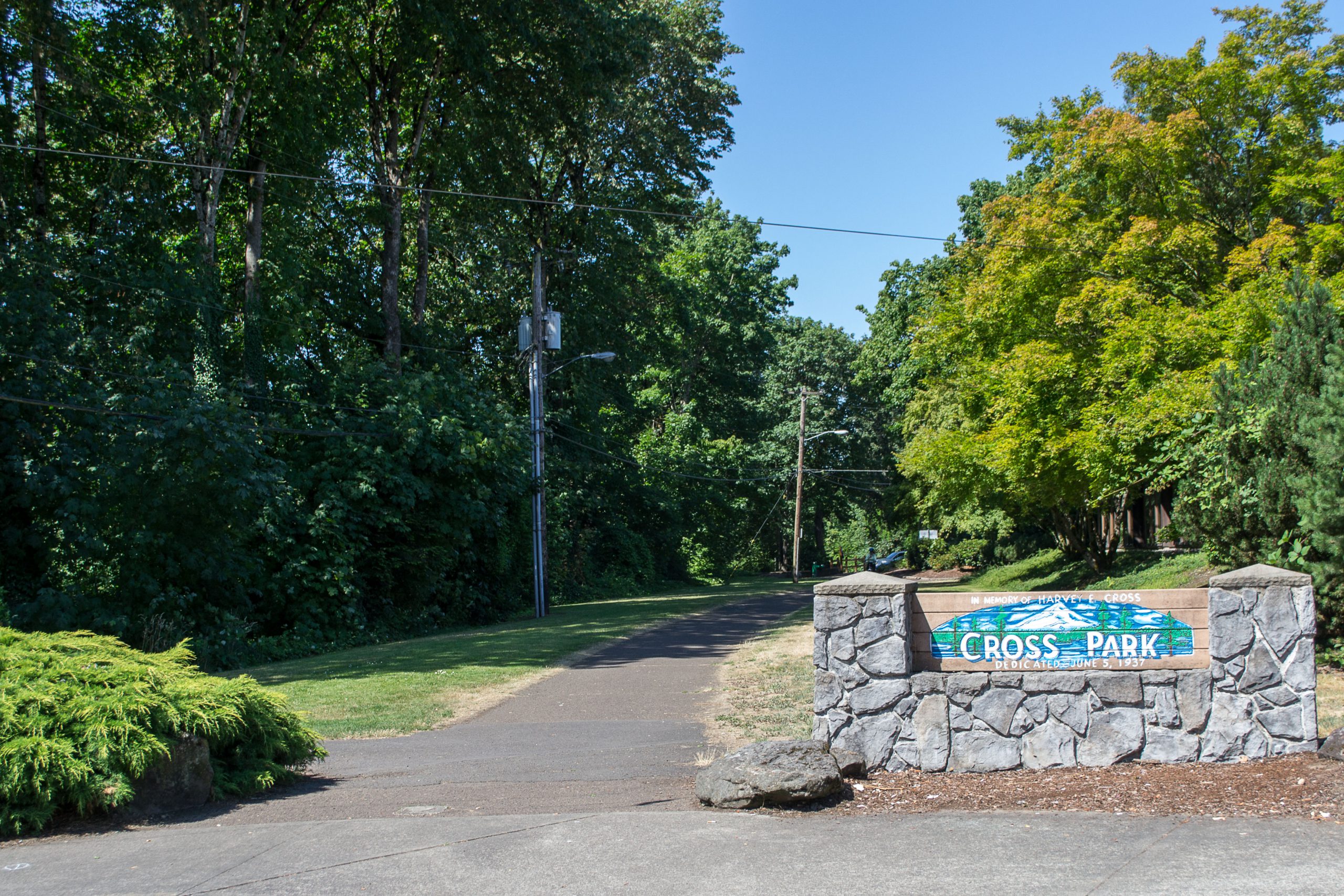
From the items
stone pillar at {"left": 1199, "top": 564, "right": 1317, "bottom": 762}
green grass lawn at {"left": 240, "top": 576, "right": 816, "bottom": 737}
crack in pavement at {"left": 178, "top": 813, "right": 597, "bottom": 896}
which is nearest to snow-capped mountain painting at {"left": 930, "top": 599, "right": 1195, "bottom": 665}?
stone pillar at {"left": 1199, "top": 564, "right": 1317, "bottom": 762}

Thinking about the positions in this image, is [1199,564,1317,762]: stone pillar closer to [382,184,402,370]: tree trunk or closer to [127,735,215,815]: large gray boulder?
[127,735,215,815]: large gray boulder

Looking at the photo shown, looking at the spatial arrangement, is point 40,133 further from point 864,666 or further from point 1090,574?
point 1090,574

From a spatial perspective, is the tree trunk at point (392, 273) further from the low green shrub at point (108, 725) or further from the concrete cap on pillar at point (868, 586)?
the concrete cap on pillar at point (868, 586)

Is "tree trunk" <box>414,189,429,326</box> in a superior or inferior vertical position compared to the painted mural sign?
superior

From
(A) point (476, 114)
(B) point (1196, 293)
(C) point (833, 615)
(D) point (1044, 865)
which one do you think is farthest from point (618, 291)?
(D) point (1044, 865)

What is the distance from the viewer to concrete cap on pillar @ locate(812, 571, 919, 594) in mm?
8047

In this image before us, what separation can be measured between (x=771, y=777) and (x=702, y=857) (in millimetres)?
1142

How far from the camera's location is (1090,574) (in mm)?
28562

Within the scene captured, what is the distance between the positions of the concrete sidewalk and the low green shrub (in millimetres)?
360

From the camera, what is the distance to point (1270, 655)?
7.79 metres

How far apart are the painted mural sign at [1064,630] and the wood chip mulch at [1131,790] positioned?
0.80 meters

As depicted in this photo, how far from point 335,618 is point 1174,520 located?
16007 mm

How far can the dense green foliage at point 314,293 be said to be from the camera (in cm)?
1739

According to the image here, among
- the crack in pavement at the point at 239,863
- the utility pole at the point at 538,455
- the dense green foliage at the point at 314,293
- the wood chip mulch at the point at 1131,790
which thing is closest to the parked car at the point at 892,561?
→ the dense green foliage at the point at 314,293
